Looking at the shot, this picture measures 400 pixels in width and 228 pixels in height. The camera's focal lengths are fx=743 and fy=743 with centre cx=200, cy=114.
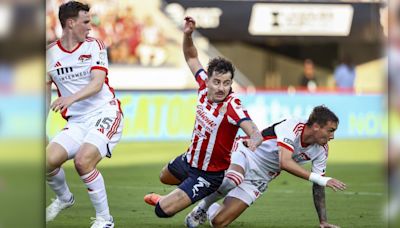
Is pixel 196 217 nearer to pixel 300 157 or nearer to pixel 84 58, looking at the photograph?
pixel 300 157

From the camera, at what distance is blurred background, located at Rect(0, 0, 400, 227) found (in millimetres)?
1181

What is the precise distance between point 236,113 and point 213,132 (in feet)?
1.19

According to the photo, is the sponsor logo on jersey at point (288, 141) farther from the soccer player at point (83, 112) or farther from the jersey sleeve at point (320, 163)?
the soccer player at point (83, 112)

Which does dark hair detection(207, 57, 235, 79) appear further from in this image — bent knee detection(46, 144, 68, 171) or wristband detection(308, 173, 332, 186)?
bent knee detection(46, 144, 68, 171)

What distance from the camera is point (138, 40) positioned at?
70.9 ft

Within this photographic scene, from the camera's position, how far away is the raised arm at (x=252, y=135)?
4637 mm

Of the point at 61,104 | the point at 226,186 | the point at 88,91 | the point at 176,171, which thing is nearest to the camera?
the point at 61,104

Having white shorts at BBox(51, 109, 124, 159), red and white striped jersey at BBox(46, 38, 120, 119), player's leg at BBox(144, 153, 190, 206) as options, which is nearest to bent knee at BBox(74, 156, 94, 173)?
white shorts at BBox(51, 109, 124, 159)

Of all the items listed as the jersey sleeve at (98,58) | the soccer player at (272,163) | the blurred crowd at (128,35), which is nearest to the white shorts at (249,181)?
the soccer player at (272,163)

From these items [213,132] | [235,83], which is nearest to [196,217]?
[213,132]

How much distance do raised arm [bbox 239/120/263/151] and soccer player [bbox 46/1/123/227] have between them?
1047mm

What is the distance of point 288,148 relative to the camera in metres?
5.25

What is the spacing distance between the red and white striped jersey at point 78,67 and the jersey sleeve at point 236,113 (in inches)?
36.9

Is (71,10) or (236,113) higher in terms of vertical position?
(71,10)
